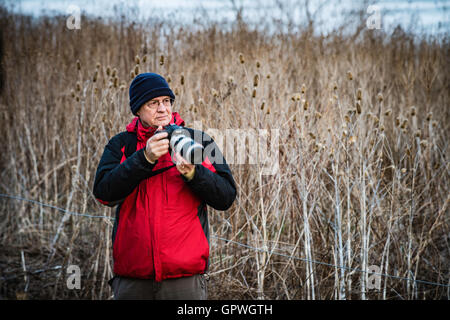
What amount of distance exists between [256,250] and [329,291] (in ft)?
1.95

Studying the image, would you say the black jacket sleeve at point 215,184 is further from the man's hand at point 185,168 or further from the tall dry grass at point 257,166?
the tall dry grass at point 257,166

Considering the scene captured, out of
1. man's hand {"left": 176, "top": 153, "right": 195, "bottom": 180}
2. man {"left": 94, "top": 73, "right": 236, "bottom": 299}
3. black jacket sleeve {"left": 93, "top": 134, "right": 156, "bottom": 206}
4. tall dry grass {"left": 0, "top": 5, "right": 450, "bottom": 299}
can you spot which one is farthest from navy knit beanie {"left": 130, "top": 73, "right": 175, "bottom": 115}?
tall dry grass {"left": 0, "top": 5, "right": 450, "bottom": 299}

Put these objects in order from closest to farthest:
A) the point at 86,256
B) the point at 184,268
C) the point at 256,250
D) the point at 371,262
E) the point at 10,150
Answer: the point at 184,268, the point at 256,250, the point at 371,262, the point at 86,256, the point at 10,150

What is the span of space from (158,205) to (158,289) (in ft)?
1.04

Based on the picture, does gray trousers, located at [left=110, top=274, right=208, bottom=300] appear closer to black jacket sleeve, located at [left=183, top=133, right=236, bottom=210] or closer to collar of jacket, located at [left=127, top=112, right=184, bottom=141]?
black jacket sleeve, located at [left=183, top=133, right=236, bottom=210]

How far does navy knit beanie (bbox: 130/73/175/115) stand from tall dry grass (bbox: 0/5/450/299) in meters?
1.06

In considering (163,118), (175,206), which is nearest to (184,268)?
(175,206)

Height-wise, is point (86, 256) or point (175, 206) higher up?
point (175, 206)

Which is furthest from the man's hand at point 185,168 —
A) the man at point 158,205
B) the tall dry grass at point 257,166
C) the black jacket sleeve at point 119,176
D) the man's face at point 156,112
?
the tall dry grass at point 257,166

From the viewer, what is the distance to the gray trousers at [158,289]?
150 centimetres

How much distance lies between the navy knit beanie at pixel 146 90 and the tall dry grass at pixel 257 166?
1059 mm

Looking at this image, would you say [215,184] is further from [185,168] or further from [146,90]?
[146,90]

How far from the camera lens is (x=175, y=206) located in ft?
5.03
